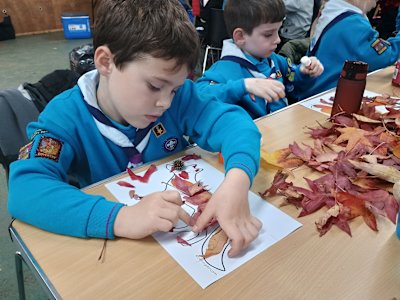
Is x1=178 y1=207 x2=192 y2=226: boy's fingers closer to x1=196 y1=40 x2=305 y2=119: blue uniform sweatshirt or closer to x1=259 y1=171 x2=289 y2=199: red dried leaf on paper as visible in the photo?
x1=259 y1=171 x2=289 y2=199: red dried leaf on paper

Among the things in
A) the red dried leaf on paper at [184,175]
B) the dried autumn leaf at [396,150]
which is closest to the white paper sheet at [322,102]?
the dried autumn leaf at [396,150]

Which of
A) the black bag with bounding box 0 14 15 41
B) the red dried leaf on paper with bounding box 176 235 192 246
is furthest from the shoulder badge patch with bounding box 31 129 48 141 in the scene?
the black bag with bounding box 0 14 15 41

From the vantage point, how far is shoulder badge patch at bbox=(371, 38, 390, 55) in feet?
5.90

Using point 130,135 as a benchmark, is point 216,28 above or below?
below

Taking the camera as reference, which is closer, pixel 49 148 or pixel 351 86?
pixel 49 148

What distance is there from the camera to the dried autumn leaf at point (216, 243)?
66 centimetres

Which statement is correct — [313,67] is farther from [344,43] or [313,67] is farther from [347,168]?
[347,168]

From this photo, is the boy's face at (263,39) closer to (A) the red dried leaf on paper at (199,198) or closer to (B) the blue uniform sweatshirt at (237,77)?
(B) the blue uniform sweatshirt at (237,77)

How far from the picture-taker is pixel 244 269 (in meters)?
0.63

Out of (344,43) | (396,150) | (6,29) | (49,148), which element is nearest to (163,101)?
(49,148)

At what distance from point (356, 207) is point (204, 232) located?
1.11ft

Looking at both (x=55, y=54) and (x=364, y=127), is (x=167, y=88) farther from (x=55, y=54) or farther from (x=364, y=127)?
(x=55, y=54)

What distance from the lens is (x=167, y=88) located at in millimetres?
826

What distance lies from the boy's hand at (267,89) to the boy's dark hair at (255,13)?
14.4 inches
